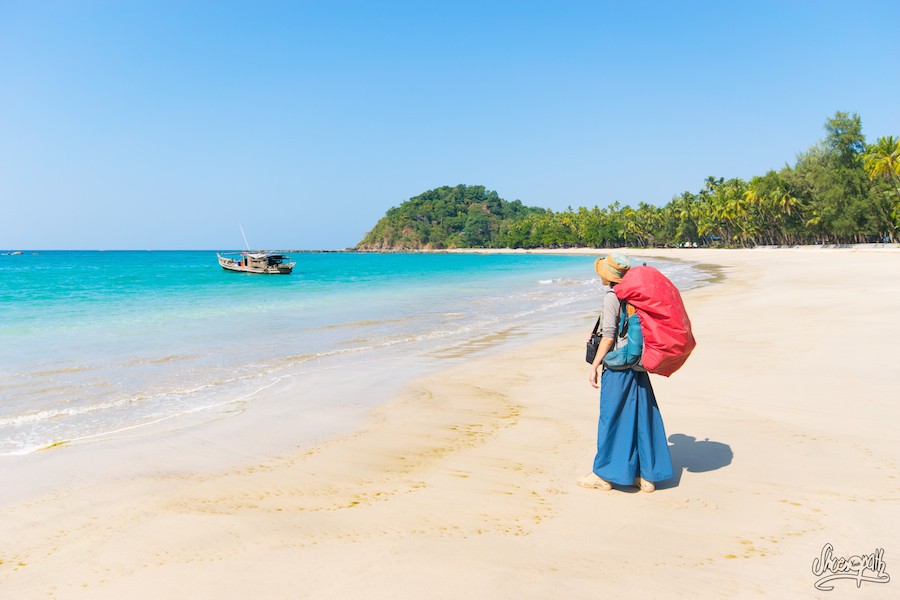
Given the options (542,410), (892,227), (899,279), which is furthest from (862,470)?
(892,227)

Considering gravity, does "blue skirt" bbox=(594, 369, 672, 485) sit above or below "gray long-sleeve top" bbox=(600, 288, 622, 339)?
below

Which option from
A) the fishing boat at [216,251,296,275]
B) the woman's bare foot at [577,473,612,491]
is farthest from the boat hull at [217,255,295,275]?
the woman's bare foot at [577,473,612,491]

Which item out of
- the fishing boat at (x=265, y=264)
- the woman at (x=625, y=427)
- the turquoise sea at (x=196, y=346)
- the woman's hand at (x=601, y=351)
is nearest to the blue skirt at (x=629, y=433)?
the woman at (x=625, y=427)

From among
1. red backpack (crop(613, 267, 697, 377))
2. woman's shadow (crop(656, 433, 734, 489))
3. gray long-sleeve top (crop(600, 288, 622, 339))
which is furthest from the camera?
woman's shadow (crop(656, 433, 734, 489))

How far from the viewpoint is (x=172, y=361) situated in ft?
41.4

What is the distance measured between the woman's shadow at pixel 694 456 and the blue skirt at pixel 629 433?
0.31 metres

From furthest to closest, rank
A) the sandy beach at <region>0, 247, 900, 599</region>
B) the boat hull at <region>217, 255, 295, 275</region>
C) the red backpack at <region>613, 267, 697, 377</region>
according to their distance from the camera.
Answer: the boat hull at <region>217, 255, 295, 275</region>, the red backpack at <region>613, 267, 697, 377</region>, the sandy beach at <region>0, 247, 900, 599</region>

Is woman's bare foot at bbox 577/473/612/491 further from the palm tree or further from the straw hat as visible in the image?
the palm tree

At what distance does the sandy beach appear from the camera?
3.49 m

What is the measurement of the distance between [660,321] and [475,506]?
76.2 inches

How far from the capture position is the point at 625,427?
15.8 ft

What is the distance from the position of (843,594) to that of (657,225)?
5577 inches

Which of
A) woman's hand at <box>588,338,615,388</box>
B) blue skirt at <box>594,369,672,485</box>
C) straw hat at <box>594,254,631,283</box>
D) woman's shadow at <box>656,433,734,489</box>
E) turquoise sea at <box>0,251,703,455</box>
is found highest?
straw hat at <box>594,254,631,283</box>

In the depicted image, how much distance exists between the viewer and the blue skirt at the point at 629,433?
477 cm
